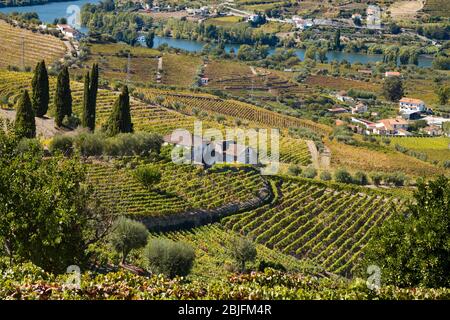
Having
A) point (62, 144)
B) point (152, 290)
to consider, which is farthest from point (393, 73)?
point (152, 290)

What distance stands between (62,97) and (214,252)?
18.8m

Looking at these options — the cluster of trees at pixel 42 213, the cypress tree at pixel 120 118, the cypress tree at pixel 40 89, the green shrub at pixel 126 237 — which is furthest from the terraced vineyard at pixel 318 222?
→ the cypress tree at pixel 40 89

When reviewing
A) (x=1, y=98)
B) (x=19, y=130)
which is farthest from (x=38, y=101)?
(x=19, y=130)

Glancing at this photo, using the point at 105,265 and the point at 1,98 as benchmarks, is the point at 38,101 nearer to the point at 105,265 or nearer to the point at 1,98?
the point at 1,98

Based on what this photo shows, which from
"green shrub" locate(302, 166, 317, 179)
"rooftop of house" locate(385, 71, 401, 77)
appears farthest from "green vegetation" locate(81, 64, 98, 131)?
"rooftop of house" locate(385, 71, 401, 77)

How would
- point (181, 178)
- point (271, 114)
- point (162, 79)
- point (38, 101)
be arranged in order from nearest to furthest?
point (181, 178) < point (38, 101) < point (271, 114) < point (162, 79)

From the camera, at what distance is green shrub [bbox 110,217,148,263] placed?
82.2 ft

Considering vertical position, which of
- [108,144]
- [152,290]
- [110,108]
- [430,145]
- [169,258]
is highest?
[152,290]

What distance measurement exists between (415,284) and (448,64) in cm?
11503

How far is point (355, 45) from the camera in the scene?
138 m

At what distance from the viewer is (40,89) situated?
44.5 m

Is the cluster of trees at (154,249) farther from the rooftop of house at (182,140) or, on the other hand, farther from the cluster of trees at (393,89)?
the cluster of trees at (393,89)

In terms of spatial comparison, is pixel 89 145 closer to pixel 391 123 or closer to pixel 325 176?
pixel 325 176

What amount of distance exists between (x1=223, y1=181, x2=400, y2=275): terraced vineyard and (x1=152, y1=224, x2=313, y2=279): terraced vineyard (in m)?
1.09
